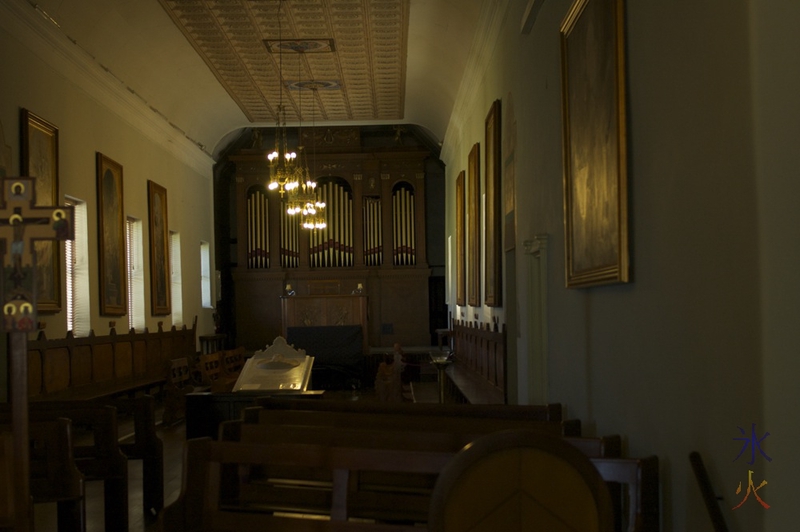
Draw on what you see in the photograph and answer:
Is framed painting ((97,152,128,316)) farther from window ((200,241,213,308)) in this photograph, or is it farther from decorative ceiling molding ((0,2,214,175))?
window ((200,241,213,308))

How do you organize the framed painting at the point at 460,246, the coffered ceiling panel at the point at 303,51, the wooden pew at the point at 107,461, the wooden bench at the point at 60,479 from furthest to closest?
the framed painting at the point at 460,246 → the coffered ceiling panel at the point at 303,51 → the wooden pew at the point at 107,461 → the wooden bench at the point at 60,479

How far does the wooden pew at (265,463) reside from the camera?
120 inches

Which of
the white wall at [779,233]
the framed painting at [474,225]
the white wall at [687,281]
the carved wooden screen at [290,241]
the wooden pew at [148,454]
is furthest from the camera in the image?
the carved wooden screen at [290,241]

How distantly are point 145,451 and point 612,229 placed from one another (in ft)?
Answer: 12.3

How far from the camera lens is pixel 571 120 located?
5.23 metres

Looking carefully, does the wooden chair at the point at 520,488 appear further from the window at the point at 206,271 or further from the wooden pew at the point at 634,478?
the window at the point at 206,271

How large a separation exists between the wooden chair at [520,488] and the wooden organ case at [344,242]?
1687 centimetres

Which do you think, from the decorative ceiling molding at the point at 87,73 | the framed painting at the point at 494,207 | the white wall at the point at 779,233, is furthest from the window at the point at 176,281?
the white wall at the point at 779,233

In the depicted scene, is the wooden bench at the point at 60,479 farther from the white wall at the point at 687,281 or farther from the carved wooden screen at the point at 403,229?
the carved wooden screen at the point at 403,229

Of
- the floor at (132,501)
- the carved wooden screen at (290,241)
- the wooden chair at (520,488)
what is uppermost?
the carved wooden screen at (290,241)

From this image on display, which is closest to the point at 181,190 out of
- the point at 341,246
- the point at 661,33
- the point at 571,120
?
the point at 341,246

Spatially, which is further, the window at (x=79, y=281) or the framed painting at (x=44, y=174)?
the window at (x=79, y=281)

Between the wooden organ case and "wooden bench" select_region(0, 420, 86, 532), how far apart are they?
14349 mm

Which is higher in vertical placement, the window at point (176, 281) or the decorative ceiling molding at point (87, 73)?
the decorative ceiling molding at point (87, 73)
